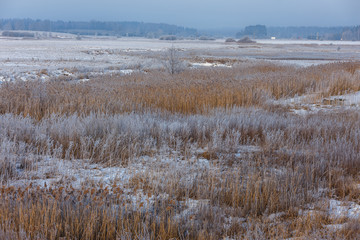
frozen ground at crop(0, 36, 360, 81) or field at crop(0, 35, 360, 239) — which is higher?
frozen ground at crop(0, 36, 360, 81)

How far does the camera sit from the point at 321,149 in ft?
17.3

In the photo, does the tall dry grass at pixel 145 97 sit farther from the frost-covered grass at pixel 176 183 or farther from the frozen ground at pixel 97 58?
the frozen ground at pixel 97 58

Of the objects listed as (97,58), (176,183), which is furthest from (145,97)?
(97,58)

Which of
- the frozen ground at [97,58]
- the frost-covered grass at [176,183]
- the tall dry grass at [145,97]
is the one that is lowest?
the frost-covered grass at [176,183]

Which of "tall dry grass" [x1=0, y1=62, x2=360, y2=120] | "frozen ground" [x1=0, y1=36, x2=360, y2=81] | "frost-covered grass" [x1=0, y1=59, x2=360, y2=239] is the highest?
"frozen ground" [x1=0, y1=36, x2=360, y2=81]

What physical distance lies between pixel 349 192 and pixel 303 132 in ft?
8.59

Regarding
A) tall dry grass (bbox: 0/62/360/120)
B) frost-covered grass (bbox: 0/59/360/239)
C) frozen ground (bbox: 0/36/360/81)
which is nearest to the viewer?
frost-covered grass (bbox: 0/59/360/239)

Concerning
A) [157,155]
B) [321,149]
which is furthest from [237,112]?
[157,155]

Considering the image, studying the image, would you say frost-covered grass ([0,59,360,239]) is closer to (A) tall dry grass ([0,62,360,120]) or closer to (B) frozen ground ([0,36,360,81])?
(A) tall dry grass ([0,62,360,120])

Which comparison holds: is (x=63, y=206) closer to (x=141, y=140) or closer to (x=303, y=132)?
(x=141, y=140)

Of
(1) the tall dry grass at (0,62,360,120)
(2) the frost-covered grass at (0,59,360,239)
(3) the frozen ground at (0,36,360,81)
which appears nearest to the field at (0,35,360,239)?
(2) the frost-covered grass at (0,59,360,239)

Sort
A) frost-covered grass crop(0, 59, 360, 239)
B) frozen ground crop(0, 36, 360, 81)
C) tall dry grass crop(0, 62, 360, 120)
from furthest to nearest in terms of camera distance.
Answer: frozen ground crop(0, 36, 360, 81) < tall dry grass crop(0, 62, 360, 120) < frost-covered grass crop(0, 59, 360, 239)

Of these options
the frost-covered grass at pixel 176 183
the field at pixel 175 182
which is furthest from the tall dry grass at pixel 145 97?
the frost-covered grass at pixel 176 183

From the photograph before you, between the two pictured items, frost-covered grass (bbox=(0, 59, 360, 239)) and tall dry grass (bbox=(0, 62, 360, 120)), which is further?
tall dry grass (bbox=(0, 62, 360, 120))
